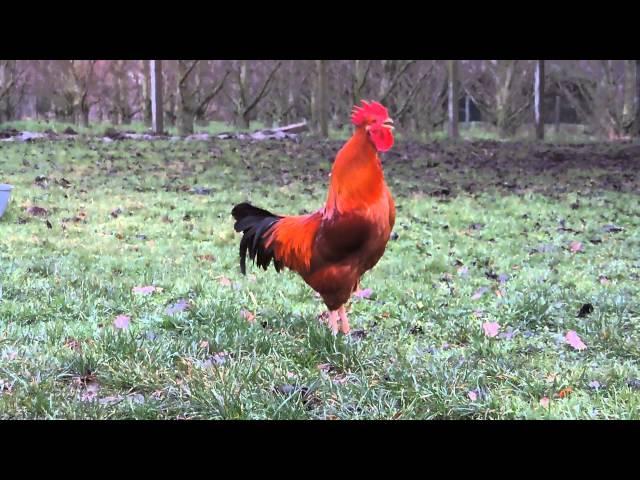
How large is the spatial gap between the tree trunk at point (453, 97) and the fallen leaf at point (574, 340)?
872 cm

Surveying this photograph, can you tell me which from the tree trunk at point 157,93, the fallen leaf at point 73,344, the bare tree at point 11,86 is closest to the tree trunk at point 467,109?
the tree trunk at point 157,93

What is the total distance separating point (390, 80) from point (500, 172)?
18.4 ft

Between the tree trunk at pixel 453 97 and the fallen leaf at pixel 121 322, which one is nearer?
the fallen leaf at pixel 121 322

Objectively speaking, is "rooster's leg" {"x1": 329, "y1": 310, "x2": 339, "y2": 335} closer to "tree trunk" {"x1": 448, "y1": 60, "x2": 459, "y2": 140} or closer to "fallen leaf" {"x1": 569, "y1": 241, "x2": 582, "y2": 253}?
"fallen leaf" {"x1": 569, "y1": 241, "x2": 582, "y2": 253}

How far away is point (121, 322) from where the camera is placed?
13.1ft

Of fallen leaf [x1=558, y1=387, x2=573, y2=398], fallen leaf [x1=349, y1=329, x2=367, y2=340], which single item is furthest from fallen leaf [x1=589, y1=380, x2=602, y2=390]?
fallen leaf [x1=349, y1=329, x2=367, y2=340]

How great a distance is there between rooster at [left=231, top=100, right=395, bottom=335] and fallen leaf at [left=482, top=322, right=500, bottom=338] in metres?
0.91

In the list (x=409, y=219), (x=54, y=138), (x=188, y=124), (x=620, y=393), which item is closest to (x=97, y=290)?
(x=620, y=393)

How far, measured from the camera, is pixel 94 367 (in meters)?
3.31

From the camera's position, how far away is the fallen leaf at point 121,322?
13.0ft

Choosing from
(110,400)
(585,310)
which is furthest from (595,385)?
(110,400)

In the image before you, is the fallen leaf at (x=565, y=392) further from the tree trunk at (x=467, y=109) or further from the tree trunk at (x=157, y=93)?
the tree trunk at (x=467, y=109)

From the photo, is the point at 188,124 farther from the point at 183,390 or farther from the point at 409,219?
the point at 183,390

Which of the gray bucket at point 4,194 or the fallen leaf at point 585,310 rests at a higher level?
the gray bucket at point 4,194
